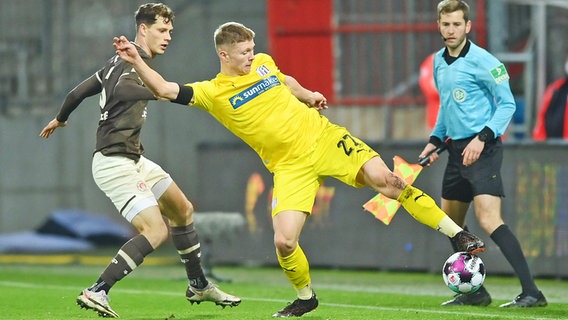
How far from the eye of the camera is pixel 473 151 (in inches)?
386

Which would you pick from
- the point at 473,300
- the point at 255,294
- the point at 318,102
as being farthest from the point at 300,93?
the point at 255,294

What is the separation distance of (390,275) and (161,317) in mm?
4996

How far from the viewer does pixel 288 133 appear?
30.0 ft

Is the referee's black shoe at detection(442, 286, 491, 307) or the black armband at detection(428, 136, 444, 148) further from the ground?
the black armband at detection(428, 136, 444, 148)

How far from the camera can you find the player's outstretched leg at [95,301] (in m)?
8.91

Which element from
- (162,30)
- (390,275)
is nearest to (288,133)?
(162,30)

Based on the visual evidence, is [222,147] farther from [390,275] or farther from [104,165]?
[104,165]

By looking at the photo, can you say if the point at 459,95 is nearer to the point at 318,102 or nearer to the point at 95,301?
the point at 318,102

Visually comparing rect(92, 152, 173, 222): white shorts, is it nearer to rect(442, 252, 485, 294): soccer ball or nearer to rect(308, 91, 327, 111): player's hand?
Result: rect(308, 91, 327, 111): player's hand

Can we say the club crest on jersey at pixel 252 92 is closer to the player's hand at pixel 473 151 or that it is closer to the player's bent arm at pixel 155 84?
the player's bent arm at pixel 155 84

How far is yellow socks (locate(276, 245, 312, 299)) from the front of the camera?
8.94m

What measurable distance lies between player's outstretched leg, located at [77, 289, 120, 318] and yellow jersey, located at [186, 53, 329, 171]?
141cm

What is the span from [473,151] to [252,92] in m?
1.76

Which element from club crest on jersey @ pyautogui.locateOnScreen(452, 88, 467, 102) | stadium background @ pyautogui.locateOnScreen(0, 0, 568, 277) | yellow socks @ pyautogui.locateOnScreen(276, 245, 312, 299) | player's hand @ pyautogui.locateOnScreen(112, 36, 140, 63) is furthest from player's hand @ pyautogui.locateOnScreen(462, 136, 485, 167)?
stadium background @ pyautogui.locateOnScreen(0, 0, 568, 277)
